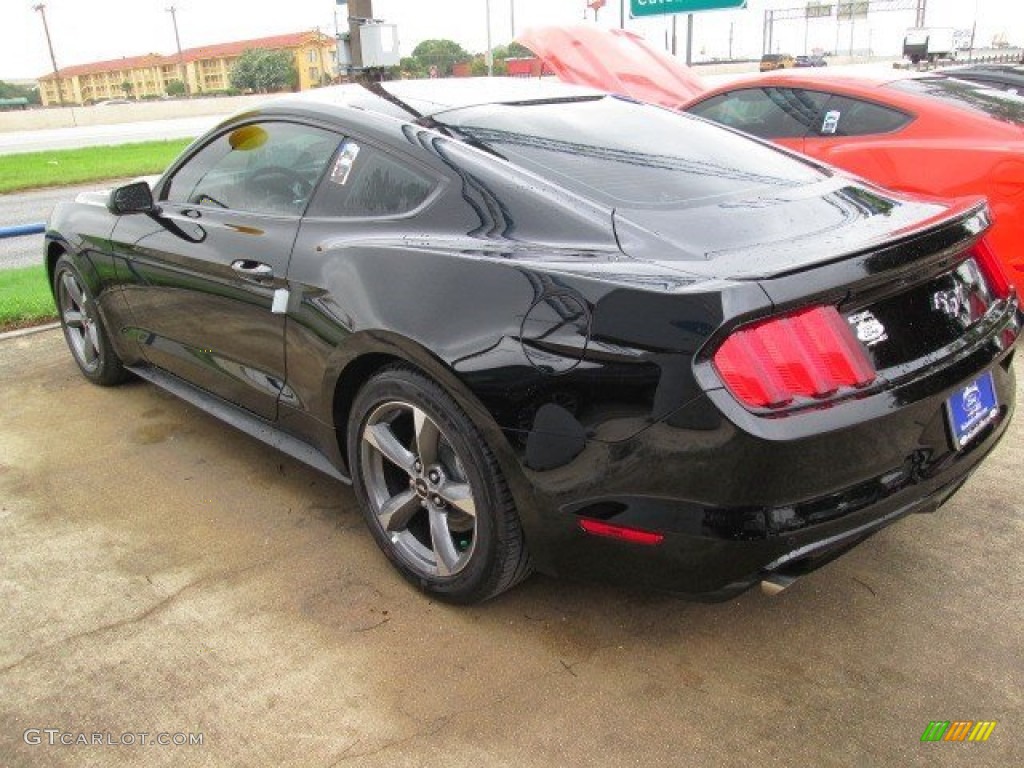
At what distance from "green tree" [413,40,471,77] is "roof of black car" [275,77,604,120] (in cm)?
5819

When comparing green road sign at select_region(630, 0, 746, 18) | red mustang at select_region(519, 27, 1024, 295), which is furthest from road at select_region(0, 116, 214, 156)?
red mustang at select_region(519, 27, 1024, 295)

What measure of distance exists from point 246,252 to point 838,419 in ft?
6.83

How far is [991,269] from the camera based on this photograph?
2.74 meters

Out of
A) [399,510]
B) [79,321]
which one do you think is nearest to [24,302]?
[79,321]

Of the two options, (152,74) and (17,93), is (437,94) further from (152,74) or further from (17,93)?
(17,93)

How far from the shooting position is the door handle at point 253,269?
3.11 m

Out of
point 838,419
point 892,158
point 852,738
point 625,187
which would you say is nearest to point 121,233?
point 625,187

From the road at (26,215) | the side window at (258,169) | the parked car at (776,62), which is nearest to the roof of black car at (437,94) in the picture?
the side window at (258,169)

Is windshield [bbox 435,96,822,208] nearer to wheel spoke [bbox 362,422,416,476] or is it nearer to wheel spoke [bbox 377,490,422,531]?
wheel spoke [bbox 362,422,416,476]

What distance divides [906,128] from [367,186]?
380 cm

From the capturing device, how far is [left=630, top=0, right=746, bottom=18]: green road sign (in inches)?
383

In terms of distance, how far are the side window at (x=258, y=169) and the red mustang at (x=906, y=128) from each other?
122 inches

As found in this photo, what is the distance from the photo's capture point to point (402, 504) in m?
2.89

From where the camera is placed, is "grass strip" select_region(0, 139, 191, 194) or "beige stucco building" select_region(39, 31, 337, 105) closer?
"grass strip" select_region(0, 139, 191, 194)
